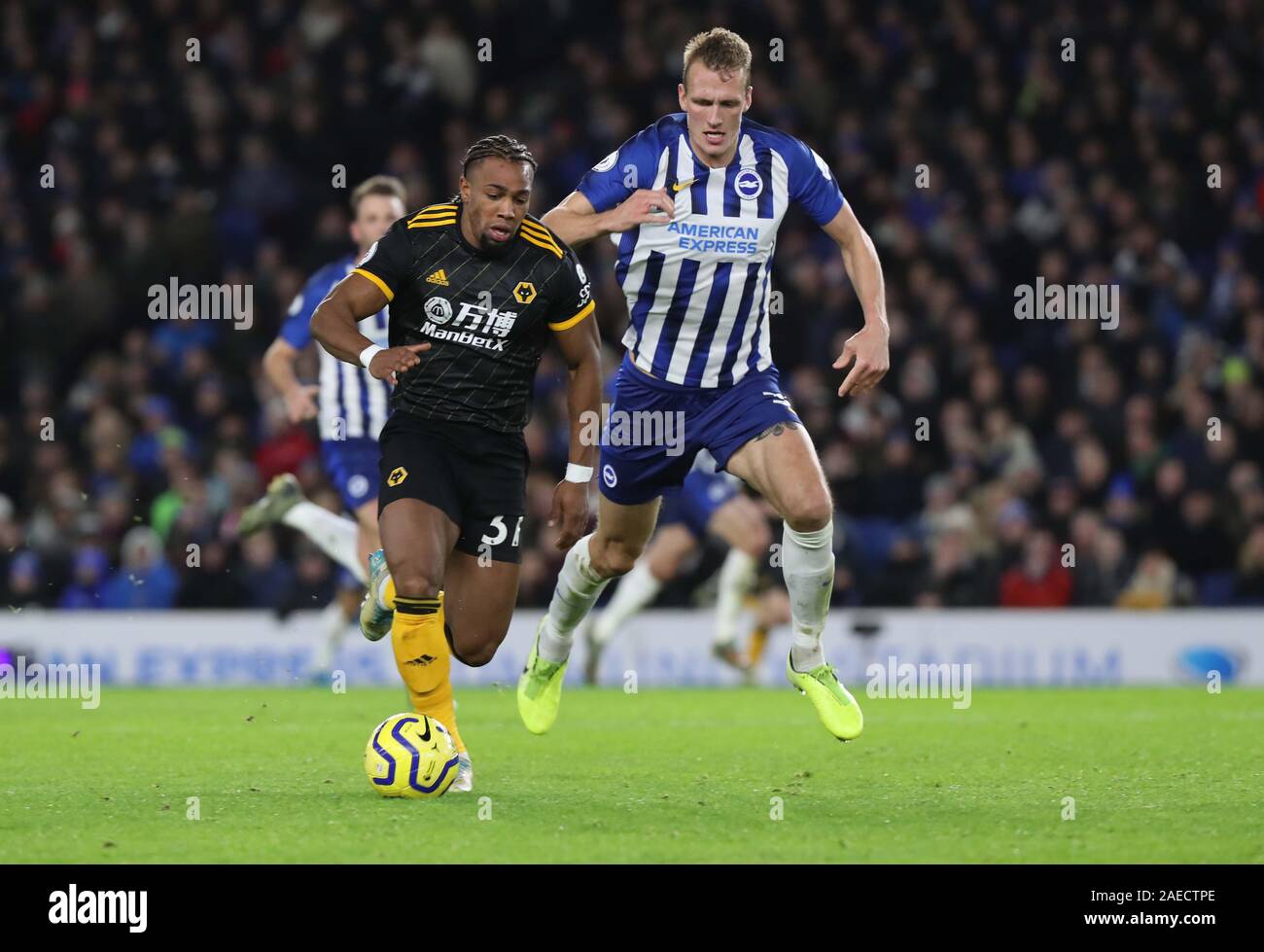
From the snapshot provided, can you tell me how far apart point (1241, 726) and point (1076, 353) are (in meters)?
7.02

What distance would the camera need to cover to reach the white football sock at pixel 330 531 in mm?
11281

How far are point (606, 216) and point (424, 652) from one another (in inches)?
76.2

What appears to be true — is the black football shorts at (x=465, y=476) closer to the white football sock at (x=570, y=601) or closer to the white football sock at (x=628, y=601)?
the white football sock at (x=570, y=601)

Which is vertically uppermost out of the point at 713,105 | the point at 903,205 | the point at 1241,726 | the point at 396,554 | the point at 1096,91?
the point at 1096,91

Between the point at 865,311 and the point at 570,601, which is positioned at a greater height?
the point at 865,311

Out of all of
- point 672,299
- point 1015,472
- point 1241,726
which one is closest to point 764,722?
point 1241,726

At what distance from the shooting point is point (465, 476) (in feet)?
24.3

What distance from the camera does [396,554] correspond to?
22.7 feet

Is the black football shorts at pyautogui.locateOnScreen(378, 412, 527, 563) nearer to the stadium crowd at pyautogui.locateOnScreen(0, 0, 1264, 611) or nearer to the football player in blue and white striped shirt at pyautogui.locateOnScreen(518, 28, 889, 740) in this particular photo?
the football player in blue and white striped shirt at pyautogui.locateOnScreen(518, 28, 889, 740)

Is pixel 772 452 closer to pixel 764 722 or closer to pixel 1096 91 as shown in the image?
pixel 764 722

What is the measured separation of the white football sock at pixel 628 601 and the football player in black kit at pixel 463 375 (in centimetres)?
536

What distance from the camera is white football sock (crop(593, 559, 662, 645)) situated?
43.0 feet

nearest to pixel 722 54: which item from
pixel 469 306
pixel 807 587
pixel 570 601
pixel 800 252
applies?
pixel 469 306

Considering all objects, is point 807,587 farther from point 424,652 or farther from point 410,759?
point 410,759
